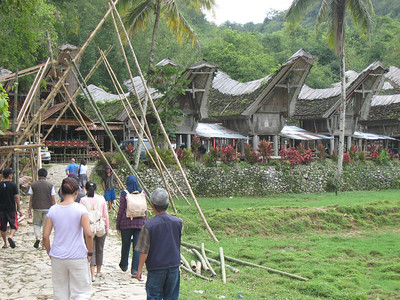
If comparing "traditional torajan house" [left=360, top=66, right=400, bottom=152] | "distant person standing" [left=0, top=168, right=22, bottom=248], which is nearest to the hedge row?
"distant person standing" [left=0, top=168, right=22, bottom=248]

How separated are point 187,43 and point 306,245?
25.7 metres

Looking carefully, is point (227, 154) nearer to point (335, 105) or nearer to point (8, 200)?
point (335, 105)

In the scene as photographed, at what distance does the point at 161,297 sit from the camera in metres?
5.32

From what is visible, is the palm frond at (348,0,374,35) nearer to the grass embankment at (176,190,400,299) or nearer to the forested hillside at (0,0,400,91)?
the forested hillside at (0,0,400,91)

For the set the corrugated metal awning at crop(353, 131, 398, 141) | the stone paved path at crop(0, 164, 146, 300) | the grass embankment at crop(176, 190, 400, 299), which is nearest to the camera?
the stone paved path at crop(0, 164, 146, 300)

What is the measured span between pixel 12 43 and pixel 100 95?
15.9m

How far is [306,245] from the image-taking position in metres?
13.7

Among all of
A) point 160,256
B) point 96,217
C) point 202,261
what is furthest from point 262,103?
point 160,256

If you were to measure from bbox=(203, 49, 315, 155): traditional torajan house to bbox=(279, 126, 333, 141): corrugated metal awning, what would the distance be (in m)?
1.71

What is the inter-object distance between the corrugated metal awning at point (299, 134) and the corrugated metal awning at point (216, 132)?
3.26 metres

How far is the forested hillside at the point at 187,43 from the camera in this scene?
1868 cm

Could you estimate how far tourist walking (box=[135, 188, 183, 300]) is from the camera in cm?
524

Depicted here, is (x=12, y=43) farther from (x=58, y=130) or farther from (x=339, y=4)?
(x=339, y=4)

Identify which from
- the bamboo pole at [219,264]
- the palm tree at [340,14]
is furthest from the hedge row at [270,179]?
the bamboo pole at [219,264]
